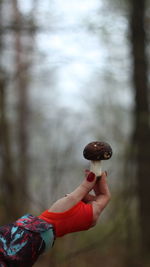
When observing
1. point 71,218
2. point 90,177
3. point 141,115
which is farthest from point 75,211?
point 141,115

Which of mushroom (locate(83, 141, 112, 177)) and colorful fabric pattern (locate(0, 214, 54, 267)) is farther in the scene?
mushroom (locate(83, 141, 112, 177))

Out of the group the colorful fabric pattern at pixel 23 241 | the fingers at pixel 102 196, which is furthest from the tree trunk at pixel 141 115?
the colorful fabric pattern at pixel 23 241

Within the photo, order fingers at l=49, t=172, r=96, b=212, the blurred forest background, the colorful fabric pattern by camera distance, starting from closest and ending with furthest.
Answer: the colorful fabric pattern
fingers at l=49, t=172, r=96, b=212
the blurred forest background

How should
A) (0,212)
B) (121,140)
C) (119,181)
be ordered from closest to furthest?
(0,212)
(119,181)
(121,140)

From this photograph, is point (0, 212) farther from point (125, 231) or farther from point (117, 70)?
point (117, 70)

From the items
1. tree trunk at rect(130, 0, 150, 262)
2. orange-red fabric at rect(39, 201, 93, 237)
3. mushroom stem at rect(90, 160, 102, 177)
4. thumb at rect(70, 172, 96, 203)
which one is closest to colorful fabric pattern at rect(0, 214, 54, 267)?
orange-red fabric at rect(39, 201, 93, 237)

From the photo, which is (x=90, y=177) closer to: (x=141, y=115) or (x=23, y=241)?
(x=23, y=241)

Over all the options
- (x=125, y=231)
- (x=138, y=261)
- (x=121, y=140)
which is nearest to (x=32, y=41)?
(x=121, y=140)

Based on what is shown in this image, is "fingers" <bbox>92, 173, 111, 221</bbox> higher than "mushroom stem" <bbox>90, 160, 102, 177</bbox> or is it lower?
lower

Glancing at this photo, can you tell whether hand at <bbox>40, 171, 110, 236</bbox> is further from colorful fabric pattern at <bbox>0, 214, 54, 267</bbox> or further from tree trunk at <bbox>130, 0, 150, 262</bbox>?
tree trunk at <bbox>130, 0, 150, 262</bbox>
